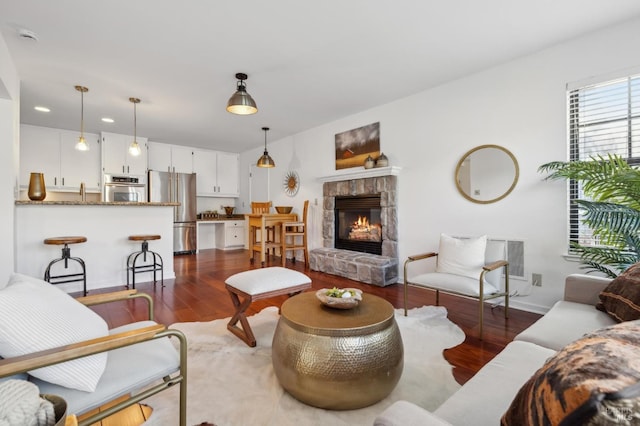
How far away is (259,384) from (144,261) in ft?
11.2

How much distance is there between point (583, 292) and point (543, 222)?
1.12 m

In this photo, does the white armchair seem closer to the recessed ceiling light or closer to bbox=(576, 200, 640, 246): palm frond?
bbox=(576, 200, 640, 246): palm frond

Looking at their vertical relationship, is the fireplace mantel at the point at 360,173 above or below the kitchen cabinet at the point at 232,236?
above

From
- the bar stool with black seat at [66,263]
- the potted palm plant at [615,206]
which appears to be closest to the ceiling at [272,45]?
the potted palm plant at [615,206]

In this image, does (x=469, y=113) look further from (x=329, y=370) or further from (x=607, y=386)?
(x=607, y=386)

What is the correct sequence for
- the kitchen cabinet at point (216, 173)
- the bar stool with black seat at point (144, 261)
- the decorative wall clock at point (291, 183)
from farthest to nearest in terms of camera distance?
the kitchen cabinet at point (216, 173)
the decorative wall clock at point (291, 183)
the bar stool with black seat at point (144, 261)

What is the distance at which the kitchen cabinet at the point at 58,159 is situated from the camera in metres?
5.35

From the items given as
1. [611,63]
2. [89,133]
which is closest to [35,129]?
[89,133]

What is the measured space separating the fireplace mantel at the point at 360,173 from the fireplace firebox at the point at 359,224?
331 mm

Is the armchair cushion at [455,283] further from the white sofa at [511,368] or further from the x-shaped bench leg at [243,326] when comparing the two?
the x-shaped bench leg at [243,326]

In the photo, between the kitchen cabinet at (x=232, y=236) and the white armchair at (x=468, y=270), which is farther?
the kitchen cabinet at (x=232, y=236)

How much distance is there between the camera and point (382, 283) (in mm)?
3928

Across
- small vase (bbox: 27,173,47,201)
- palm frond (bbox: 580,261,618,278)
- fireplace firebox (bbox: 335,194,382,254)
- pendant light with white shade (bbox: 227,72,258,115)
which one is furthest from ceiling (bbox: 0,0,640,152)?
palm frond (bbox: 580,261,618,278)

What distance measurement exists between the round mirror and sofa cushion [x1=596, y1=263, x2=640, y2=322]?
1642 millimetres
